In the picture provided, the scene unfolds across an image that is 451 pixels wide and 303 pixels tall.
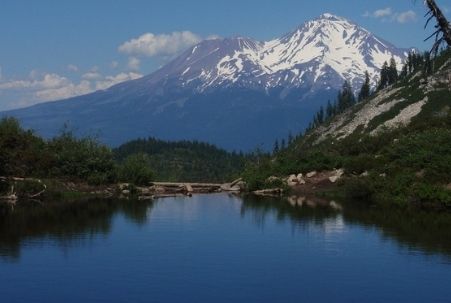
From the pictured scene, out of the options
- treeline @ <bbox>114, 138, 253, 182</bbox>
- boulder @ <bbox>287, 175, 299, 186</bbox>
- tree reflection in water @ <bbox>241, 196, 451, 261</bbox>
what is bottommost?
tree reflection in water @ <bbox>241, 196, 451, 261</bbox>

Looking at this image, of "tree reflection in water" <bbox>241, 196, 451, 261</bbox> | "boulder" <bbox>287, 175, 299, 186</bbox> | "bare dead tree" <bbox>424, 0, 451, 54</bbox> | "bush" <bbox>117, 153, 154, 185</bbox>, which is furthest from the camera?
"boulder" <bbox>287, 175, 299, 186</bbox>

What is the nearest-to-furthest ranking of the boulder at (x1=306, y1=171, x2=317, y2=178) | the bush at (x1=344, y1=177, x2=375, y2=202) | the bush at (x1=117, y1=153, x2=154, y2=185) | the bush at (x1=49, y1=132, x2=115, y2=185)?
the bush at (x1=344, y1=177, x2=375, y2=202), the bush at (x1=49, y1=132, x2=115, y2=185), the bush at (x1=117, y1=153, x2=154, y2=185), the boulder at (x1=306, y1=171, x2=317, y2=178)

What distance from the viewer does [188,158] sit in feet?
497

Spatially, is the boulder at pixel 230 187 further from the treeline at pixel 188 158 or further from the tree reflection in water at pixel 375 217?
the treeline at pixel 188 158

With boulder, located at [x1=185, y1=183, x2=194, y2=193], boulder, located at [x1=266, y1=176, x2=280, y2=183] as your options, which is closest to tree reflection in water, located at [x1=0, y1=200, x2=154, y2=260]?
boulder, located at [x1=185, y1=183, x2=194, y2=193]

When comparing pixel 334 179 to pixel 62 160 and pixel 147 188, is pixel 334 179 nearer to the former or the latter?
pixel 147 188

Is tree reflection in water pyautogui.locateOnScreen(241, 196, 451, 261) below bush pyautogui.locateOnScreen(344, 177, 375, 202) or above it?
below

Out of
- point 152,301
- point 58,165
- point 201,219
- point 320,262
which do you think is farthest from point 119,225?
point 58,165

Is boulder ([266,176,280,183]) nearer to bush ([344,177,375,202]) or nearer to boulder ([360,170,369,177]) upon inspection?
boulder ([360,170,369,177])

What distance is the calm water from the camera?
27.0m

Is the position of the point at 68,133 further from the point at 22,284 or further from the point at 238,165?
the point at 238,165

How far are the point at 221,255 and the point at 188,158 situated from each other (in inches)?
4601

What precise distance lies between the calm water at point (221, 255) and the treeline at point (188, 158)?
7454 cm

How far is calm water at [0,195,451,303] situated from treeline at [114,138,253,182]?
7454cm
